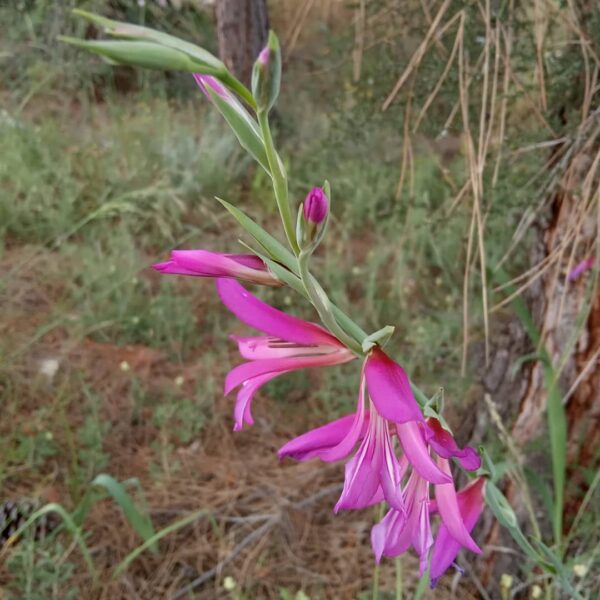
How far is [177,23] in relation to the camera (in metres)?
5.07

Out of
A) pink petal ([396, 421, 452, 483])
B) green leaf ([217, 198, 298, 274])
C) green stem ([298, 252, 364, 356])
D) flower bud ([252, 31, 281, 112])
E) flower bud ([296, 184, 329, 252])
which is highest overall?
flower bud ([252, 31, 281, 112])

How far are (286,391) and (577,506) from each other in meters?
0.94

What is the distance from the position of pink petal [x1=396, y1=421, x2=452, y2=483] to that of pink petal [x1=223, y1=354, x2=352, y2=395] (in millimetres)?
83

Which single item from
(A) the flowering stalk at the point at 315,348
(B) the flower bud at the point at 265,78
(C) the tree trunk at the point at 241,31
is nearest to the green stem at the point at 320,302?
(A) the flowering stalk at the point at 315,348

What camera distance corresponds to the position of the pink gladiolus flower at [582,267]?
1446 millimetres

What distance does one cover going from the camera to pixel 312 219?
0.50 m

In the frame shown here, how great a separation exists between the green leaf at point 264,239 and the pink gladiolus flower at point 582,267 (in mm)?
1026

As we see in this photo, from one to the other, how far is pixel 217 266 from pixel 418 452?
0.71 ft

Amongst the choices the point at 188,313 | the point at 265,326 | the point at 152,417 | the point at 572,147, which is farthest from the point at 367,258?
the point at 265,326

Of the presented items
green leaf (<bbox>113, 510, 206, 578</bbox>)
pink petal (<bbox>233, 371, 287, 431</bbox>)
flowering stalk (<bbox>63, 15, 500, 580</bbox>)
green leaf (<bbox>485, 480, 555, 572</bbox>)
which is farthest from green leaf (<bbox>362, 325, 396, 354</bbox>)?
green leaf (<bbox>113, 510, 206, 578</bbox>)

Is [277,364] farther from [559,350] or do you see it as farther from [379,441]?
[559,350]

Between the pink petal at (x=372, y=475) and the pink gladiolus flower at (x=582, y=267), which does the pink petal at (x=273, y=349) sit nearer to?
the pink petal at (x=372, y=475)

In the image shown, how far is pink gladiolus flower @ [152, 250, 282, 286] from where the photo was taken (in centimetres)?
57

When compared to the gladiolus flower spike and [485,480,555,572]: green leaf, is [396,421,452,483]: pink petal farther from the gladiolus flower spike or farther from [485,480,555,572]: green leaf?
[485,480,555,572]: green leaf
